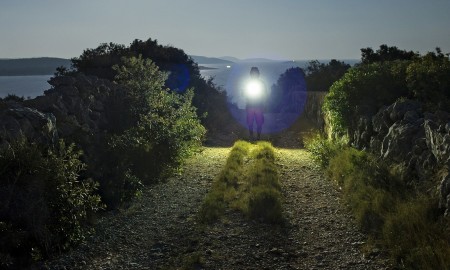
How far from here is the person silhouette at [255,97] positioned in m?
23.0

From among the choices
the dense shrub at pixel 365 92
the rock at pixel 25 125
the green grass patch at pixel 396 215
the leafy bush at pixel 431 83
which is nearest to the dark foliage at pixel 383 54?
the dense shrub at pixel 365 92

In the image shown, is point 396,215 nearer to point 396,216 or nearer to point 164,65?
point 396,216

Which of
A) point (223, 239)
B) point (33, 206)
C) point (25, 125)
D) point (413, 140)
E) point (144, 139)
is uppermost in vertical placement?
point (25, 125)

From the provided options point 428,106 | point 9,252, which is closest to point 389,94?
point 428,106

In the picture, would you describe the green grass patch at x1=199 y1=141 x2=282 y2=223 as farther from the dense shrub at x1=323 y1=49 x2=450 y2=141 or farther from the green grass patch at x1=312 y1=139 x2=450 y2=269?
the dense shrub at x1=323 y1=49 x2=450 y2=141

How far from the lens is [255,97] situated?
77.9 ft

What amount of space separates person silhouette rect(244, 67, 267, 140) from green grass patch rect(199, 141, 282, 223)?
829 cm

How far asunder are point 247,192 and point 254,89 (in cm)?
1298

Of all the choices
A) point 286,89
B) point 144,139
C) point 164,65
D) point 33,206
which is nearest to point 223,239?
point 33,206

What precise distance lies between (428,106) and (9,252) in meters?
10.1

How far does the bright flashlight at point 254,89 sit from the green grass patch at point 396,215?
39.5ft

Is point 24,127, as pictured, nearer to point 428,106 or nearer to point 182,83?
point 428,106

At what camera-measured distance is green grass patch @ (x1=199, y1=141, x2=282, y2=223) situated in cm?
917

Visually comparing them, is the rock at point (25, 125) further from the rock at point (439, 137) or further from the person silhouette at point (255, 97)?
the person silhouette at point (255, 97)
